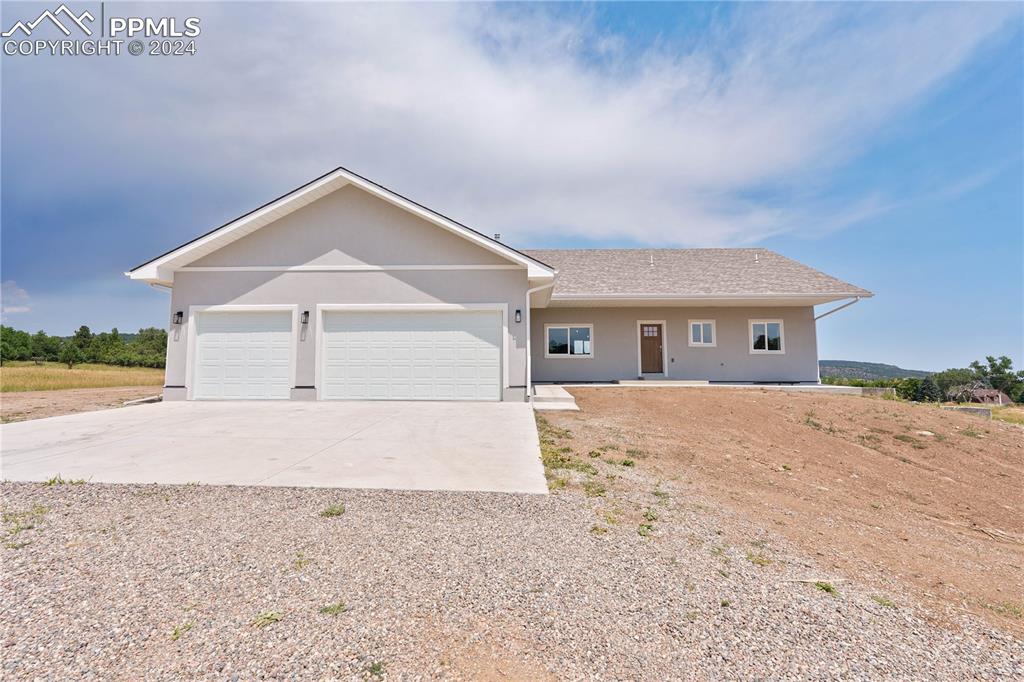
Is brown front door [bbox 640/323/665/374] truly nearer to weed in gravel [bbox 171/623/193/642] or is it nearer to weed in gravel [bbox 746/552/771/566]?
weed in gravel [bbox 746/552/771/566]

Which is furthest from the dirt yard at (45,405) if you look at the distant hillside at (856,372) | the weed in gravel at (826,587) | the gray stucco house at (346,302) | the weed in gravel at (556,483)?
the distant hillside at (856,372)

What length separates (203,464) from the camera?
4922mm

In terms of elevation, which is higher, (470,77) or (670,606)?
(470,77)

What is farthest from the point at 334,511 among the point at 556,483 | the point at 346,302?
the point at 346,302

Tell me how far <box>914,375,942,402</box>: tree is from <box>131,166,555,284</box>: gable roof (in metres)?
17.7

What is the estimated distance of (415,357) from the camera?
34.6 feet

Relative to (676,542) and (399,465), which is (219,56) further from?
(676,542)

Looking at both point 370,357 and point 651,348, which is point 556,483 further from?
point 651,348

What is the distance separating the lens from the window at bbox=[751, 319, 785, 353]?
15.2 metres

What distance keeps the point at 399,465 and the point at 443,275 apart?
6.39 meters

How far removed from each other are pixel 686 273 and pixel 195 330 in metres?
15.1

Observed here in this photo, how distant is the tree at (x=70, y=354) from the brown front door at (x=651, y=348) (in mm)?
38007

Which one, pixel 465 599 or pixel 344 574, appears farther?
pixel 344 574

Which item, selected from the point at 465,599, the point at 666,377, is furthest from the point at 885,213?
the point at 465,599
